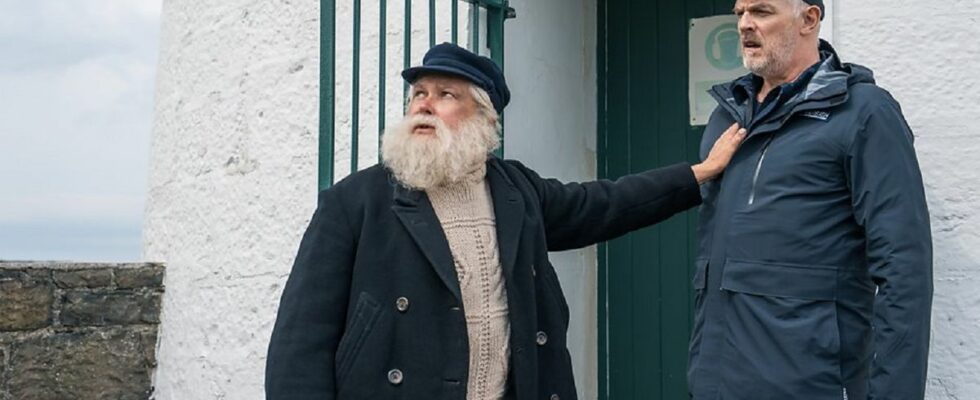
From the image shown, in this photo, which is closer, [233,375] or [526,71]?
[526,71]

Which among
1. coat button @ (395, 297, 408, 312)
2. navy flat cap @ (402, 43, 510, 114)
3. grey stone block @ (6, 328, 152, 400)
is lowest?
grey stone block @ (6, 328, 152, 400)

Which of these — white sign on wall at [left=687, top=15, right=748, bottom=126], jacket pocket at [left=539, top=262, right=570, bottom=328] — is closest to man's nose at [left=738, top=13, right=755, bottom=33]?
jacket pocket at [left=539, top=262, right=570, bottom=328]

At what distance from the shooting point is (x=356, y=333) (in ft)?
8.44

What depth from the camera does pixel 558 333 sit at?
281cm

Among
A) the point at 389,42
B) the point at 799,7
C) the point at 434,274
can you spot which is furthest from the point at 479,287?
the point at 389,42

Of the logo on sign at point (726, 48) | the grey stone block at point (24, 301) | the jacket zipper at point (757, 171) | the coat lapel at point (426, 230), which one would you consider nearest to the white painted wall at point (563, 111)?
A: the logo on sign at point (726, 48)

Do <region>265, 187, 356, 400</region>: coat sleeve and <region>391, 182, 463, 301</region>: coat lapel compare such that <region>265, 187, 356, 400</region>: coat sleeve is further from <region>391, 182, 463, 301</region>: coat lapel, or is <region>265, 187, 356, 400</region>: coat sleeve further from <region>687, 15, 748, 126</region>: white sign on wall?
<region>687, 15, 748, 126</region>: white sign on wall

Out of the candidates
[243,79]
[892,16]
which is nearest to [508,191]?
[892,16]

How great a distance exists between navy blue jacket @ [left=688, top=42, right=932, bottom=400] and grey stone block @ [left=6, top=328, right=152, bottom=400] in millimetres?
3070

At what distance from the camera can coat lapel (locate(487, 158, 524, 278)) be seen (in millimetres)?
2703

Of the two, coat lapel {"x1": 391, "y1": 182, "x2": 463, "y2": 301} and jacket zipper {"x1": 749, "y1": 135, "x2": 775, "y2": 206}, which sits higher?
jacket zipper {"x1": 749, "y1": 135, "x2": 775, "y2": 206}

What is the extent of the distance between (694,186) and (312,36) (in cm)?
185

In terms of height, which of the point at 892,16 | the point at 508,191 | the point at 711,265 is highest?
the point at 892,16

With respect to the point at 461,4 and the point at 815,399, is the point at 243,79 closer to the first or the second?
the point at 461,4
